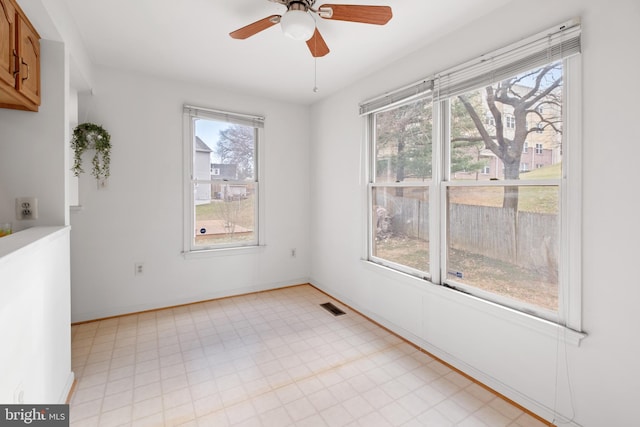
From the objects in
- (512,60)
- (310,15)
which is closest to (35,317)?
(310,15)

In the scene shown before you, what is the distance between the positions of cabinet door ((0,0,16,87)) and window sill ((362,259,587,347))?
288 centimetres

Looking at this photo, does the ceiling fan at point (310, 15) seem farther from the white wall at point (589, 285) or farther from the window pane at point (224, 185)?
the window pane at point (224, 185)

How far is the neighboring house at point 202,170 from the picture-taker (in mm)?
3510

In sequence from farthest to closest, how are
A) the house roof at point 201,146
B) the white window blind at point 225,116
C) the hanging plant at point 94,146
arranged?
the house roof at point 201,146
the white window blind at point 225,116
the hanging plant at point 94,146

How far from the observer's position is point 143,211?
3.20 m

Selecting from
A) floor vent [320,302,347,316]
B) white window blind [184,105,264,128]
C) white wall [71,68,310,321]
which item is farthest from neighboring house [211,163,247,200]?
floor vent [320,302,347,316]

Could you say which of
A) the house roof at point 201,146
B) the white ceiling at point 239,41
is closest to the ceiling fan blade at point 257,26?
the white ceiling at point 239,41

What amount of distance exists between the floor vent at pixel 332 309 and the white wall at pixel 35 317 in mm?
2228

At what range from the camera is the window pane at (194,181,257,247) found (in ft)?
11.7

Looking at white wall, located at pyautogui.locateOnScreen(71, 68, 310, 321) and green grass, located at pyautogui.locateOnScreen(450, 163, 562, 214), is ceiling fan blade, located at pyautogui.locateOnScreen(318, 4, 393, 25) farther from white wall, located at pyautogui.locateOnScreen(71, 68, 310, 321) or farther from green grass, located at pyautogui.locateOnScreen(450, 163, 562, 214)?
white wall, located at pyautogui.locateOnScreen(71, 68, 310, 321)

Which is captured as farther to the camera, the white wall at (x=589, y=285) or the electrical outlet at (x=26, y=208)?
the electrical outlet at (x=26, y=208)

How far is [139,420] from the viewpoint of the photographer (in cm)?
173

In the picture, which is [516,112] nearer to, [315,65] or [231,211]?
[315,65]

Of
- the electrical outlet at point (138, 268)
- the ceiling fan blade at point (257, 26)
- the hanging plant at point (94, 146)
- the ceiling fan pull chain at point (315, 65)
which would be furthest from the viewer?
the electrical outlet at point (138, 268)
